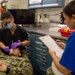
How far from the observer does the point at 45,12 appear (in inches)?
169

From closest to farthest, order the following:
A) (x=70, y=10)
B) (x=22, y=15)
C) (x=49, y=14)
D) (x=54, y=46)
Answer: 1. (x=70, y=10)
2. (x=54, y=46)
3. (x=22, y=15)
4. (x=49, y=14)

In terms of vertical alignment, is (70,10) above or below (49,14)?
above

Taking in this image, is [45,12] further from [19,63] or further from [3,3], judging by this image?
[19,63]

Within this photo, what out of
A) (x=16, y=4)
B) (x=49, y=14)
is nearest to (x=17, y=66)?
(x=49, y=14)

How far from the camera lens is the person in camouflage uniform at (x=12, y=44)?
8.23ft

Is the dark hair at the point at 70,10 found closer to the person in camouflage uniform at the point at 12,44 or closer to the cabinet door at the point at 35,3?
the person in camouflage uniform at the point at 12,44

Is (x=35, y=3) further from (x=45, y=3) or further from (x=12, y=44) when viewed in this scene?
(x=12, y=44)

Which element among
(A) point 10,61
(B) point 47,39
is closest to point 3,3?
(A) point 10,61

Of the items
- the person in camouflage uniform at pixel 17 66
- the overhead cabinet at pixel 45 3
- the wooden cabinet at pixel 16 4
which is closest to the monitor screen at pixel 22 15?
the overhead cabinet at pixel 45 3

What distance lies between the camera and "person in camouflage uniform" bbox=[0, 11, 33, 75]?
98.7 inches

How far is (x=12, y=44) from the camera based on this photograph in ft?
9.35

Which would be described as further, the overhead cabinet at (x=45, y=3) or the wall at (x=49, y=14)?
the wall at (x=49, y=14)

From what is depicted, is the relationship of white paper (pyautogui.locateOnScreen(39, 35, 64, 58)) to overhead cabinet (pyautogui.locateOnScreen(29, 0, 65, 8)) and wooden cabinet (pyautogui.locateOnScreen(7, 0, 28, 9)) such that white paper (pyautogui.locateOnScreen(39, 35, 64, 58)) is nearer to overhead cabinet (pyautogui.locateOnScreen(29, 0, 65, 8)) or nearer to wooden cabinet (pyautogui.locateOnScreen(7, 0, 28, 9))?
overhead cabinet (pyautogui.locateOnScreen(29, 0, 65, 8))

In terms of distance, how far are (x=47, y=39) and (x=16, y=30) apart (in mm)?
920
